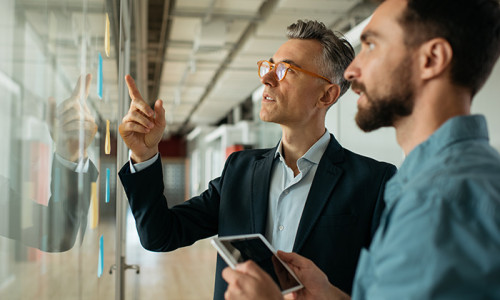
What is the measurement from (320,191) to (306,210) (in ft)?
0.32

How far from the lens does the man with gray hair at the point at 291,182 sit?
1591 mm

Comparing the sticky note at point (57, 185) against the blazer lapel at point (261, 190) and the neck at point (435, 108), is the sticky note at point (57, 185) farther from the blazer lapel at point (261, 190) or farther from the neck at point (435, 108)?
the blazer lapel at point (261, 190)

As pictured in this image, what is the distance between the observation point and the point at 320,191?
1.67 metres

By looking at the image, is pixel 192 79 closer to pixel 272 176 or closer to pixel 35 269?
pixel 272 176

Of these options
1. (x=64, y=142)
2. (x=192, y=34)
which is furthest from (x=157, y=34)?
(x=64, y=142)

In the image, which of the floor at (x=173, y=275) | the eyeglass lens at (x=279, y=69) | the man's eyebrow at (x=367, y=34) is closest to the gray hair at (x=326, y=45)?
the eyeglass lens at (x=279, y=69)

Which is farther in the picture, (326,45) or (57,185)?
(326,45)

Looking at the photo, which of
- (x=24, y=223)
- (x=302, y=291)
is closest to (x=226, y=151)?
(x=302, y=291)

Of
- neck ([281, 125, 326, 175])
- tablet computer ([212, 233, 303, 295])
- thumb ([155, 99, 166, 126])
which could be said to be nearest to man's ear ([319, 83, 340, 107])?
neck ([281, 125, 326, 175])

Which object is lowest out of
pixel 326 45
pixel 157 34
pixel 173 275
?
pixel 173 275

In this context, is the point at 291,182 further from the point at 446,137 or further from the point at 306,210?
the point at 446,137

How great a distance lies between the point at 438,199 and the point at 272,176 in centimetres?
111

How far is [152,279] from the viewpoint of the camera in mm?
6898

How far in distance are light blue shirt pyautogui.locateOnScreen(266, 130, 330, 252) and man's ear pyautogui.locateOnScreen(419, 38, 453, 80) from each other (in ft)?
2.74
